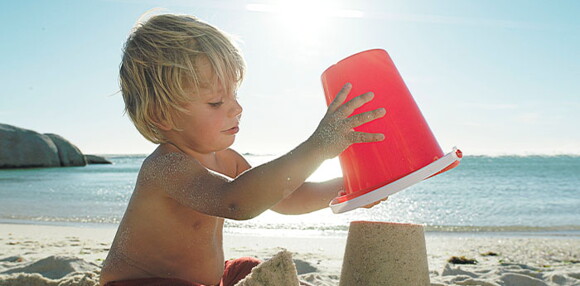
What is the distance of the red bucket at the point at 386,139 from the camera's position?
1502 millimetres

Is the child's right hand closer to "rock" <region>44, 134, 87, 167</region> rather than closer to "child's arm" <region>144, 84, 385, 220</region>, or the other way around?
"child's arm" <region>144, 84, 385, 220</region>

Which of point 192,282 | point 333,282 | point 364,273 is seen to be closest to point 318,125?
point 364,273

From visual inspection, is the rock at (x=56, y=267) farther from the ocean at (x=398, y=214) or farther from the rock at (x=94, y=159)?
the rock at (x=94, y=159)

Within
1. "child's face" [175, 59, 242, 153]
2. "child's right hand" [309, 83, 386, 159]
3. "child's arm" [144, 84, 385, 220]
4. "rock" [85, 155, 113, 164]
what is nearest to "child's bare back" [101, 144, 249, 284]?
"child's face" [175, 59, 242, 153]

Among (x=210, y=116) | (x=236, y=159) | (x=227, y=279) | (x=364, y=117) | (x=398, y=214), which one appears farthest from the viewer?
(x=398, y=214)

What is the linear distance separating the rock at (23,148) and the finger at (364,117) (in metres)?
29.4

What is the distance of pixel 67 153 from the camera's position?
107 feet

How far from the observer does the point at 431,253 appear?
16.0ft

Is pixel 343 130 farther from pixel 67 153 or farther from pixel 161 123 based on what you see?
pixel 67 153

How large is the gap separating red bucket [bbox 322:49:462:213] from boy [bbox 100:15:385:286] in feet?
0.32

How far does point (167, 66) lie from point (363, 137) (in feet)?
2.45

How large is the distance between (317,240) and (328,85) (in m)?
4.19

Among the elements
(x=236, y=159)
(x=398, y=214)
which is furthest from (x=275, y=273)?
(x=398, y=214)

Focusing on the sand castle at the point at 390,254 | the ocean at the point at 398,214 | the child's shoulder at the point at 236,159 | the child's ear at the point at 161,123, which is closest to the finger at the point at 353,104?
the sand castle at the point at 390,254
